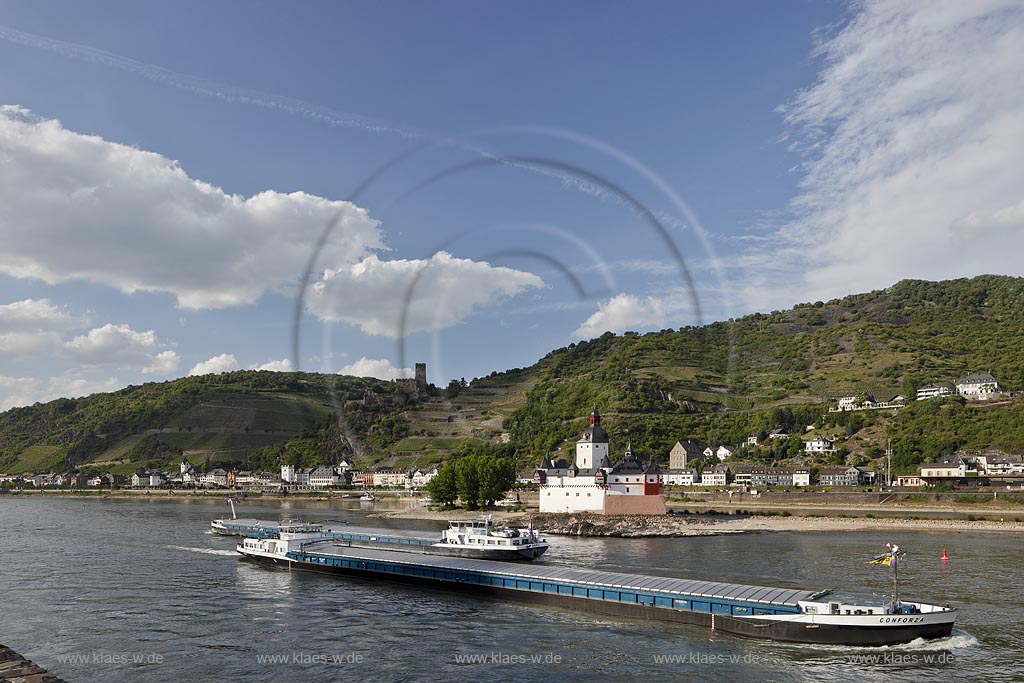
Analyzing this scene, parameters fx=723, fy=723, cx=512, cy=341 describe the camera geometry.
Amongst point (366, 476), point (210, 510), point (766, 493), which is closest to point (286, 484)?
point (366, 476)

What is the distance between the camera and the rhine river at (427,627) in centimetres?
2730

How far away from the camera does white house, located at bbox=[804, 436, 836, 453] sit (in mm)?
138887

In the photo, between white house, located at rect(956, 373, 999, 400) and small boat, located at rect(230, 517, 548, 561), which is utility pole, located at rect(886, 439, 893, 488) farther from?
Result: small boat, located at rect(230, 517, 548, 561)

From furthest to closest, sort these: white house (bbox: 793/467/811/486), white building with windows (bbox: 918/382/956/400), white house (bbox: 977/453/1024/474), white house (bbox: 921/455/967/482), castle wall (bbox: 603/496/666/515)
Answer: white building with windows (bbox: 918/382/956/400), white house (bbox: 793/467/811/486), white house (bbox: 921/455/967/482), white house (bbox: 977/453/1024/474), castle wall (bbox: 603/496/666/515)

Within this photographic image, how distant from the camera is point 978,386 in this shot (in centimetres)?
15438

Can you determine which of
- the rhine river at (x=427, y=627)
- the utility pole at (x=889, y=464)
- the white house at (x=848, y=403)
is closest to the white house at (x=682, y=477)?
the utility pole at (x=889, y=464)

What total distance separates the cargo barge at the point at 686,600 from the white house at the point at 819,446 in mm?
109897

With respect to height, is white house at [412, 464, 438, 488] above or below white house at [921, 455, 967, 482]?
below

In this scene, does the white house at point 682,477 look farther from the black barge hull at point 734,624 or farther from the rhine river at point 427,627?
the black barge hull at point 734,624

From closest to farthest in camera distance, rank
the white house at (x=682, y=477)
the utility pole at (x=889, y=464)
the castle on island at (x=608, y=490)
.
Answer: the castle on island at (x=608, y=490) → the utility pole at (x=889, y=464) → the white house at (x=682, y=477)

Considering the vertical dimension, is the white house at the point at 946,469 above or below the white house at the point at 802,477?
above

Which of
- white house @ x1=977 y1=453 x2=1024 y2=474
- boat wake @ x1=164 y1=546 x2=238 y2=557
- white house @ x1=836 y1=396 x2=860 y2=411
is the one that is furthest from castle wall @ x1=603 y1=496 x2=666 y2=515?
white house @ x1=836 y1=396 x2=860 y2=411

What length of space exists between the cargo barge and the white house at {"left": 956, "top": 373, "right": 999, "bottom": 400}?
467 ft

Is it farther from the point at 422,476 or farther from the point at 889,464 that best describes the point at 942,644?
the point at 422,476
